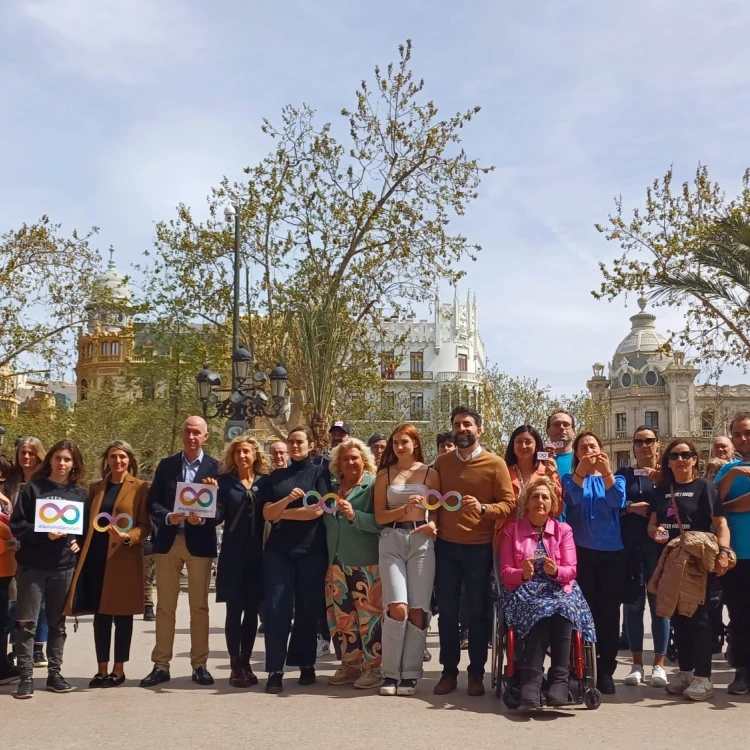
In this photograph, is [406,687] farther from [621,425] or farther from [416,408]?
[621,425]

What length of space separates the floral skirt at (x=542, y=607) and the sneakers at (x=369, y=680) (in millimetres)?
1225

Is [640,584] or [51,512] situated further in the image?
[640,584]

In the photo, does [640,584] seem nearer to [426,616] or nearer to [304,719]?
[426,616]

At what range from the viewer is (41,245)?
23828 mm

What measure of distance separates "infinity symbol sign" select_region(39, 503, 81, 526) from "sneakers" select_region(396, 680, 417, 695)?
2.74 m

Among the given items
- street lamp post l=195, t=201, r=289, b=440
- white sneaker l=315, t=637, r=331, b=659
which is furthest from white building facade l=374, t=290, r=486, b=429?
white sneaker l=315, t=637, r=331, b=659

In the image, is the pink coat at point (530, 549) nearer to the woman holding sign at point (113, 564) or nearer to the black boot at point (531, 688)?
the black boot at point (531, 688)

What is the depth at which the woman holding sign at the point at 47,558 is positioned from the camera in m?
7.82

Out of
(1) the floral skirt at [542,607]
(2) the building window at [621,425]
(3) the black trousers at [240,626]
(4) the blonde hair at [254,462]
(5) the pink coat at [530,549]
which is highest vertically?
(2) the building window at [621,425]

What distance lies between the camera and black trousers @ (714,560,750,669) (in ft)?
26.0

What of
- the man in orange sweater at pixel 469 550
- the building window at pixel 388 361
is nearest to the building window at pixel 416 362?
the building window at pixel 388 361

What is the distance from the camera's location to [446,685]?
7746 mm

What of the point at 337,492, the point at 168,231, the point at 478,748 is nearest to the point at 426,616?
the point at 337,492

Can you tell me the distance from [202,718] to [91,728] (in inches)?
27.7
